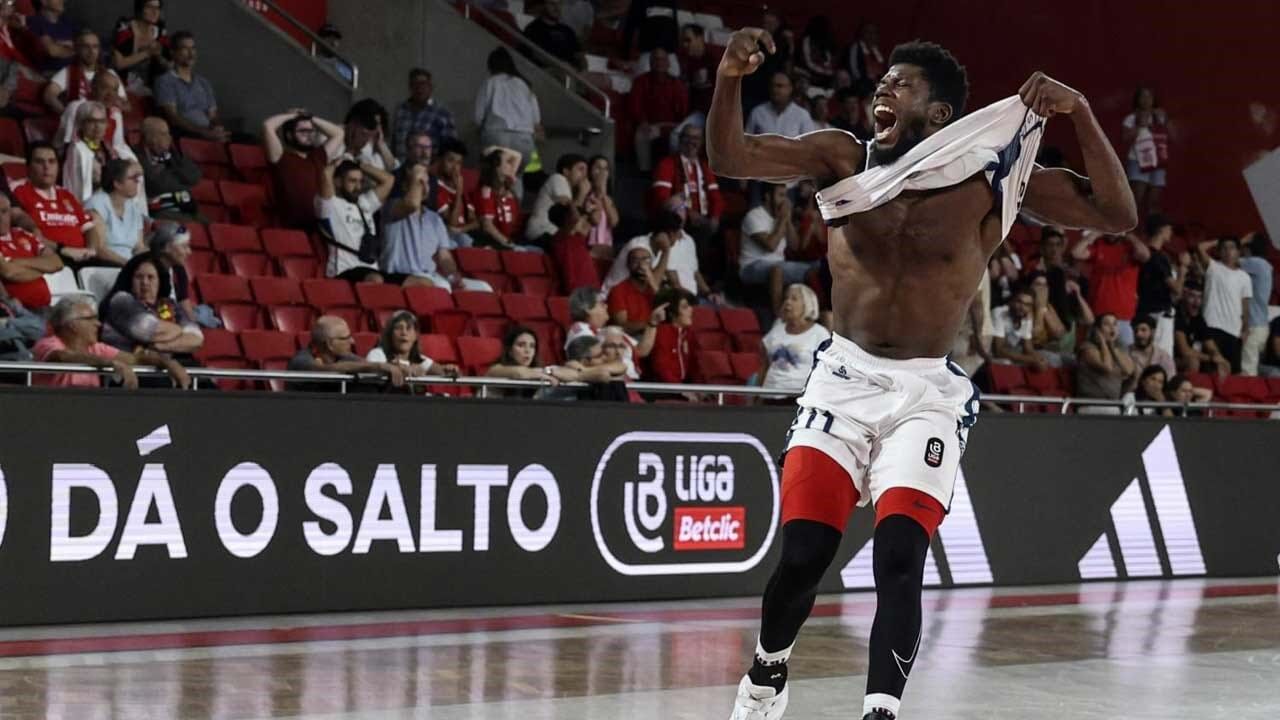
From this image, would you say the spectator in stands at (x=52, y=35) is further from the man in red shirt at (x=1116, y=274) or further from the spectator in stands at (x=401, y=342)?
the man in red shirt at (x=1116, y=274)

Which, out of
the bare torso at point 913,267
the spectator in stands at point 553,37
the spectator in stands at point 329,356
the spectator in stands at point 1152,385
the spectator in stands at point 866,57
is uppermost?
the spectator in stands at point 866,57

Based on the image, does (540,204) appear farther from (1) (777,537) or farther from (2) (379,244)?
(1) (777,537)

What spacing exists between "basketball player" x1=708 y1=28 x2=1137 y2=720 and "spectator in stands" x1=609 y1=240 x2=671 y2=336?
8.02 m

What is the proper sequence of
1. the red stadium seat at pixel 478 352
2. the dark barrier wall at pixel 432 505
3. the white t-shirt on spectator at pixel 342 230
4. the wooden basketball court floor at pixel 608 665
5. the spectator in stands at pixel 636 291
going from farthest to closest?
the spectator in stands at pixel 636 291 < the white t-shirt on spectator at pixel 342 230 < the red stadium seat at pixel 478 352 < the dark barrier wall at pixel 432 505 < the wooden basketball court floor at pixel 608 665

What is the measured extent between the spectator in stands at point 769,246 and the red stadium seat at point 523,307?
2.65 metres

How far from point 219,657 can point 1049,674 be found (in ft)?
13.1

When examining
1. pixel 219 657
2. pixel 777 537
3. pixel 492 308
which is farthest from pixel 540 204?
pixel 219 657

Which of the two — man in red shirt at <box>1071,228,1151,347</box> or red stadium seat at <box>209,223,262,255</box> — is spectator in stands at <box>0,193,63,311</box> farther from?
man in red shirt at <box>1071,228,1151,347</box>

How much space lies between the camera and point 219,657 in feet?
27.4

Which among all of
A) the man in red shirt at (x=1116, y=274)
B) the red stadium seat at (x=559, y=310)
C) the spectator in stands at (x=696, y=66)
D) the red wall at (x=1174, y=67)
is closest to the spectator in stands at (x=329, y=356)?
the red stadium seat at (x=559, y=310)

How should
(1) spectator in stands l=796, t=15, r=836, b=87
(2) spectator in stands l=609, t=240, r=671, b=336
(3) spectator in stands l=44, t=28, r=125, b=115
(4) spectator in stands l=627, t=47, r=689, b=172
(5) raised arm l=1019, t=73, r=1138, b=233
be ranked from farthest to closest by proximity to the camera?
(1) spectator in stands l=796, t=15, r=836, b=87 → (4) spectator in stands l=627, t=47, r=689, b=172 → (2) spectator in stands l=609, t=240, r=671, b=336 → (3) spectator in stands l=44, t=28, r=125, b=115 → (5) raised arm l=1019, t=73, r=1138, b=233

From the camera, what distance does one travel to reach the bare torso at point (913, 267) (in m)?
5.78

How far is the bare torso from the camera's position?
5.78m

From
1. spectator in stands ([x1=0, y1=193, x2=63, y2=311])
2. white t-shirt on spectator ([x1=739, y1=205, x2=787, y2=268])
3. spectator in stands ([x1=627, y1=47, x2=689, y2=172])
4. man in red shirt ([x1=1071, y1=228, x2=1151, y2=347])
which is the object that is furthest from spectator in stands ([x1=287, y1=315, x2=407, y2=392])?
man in red shirt ([x1=1071, y1=228, x2=1151, y2=347])
